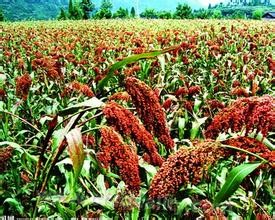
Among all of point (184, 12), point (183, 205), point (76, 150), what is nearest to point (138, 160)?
point (183, 205)

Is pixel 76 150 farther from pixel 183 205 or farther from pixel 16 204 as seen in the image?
pixel 16 204

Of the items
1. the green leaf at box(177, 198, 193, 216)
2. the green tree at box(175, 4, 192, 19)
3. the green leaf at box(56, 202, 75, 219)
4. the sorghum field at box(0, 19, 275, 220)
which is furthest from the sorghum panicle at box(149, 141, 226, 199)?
the green tree at box(175, 4, 192, 19)

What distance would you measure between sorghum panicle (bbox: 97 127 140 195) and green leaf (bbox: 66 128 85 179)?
0.19 ft

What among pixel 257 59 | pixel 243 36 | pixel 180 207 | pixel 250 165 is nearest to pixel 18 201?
pixel 180 207

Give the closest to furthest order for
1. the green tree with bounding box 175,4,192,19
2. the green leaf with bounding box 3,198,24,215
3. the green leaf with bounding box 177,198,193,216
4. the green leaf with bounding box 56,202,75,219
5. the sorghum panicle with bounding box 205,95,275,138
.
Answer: the sorghum panicle with bounding box 205,95,275,138
the green leaf with bounding box 56,202,75,219
the green leaf with bounding box 177,198,193,216
the green leaf with bounding box 3,198,24,215
the green tree with bounding box 175,4,192,19

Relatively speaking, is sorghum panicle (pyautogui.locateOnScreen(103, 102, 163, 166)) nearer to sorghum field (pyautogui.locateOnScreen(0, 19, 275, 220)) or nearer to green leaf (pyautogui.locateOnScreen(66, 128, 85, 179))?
sorghum field (pyautogui.locateOnScreen(0, 19, 275, 220))

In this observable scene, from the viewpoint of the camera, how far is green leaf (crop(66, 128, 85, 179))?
3.55ft

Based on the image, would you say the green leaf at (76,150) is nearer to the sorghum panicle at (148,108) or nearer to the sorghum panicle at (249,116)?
the sorghum panicle at (148,108)

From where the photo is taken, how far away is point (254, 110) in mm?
1122

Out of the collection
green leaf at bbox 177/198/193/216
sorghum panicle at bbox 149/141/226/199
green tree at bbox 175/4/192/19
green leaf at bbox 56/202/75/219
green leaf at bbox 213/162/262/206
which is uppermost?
sorghum panicle at bbox 149/141/226/199

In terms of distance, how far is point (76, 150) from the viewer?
3.62 ft

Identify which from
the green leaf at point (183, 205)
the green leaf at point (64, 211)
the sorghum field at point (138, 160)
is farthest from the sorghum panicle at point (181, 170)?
the green leaf at point (183, 205)

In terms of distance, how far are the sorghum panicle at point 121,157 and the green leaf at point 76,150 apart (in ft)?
0.19

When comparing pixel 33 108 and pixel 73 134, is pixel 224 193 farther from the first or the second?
pixel 33 108
